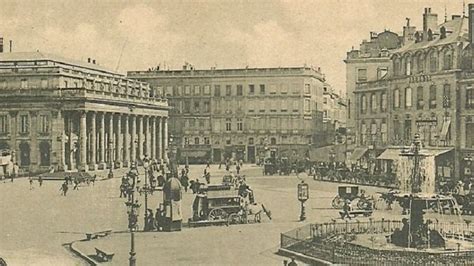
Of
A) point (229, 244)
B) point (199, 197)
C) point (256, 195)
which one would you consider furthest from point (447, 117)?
point (229, 244)

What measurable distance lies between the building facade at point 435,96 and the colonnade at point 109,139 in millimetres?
19033

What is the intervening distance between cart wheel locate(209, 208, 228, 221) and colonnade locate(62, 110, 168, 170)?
25749mm

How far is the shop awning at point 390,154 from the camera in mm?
39156

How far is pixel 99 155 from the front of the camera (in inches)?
2104

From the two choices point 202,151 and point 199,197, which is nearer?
point 199,197

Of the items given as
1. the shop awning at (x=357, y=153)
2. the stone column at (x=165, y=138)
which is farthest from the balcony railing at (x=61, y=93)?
the shop awning at (x=357, y=153)

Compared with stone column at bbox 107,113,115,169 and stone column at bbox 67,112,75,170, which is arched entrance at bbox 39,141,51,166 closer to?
stone column at bbox 67,112,75,170

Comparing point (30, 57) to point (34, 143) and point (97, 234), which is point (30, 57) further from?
point (97, 234)

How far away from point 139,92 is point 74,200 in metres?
33.7

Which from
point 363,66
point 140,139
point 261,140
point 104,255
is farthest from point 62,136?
point 104,255

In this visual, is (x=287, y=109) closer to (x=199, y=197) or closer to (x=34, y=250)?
→ (x=199, y=197)

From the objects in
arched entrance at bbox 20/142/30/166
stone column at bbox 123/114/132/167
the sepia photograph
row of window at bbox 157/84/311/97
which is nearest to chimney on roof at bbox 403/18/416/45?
the sepia photograph

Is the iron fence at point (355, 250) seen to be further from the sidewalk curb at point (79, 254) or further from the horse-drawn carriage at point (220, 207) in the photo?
the sidewalk curb at point (79, 254)

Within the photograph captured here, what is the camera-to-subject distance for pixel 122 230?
22891 mm
